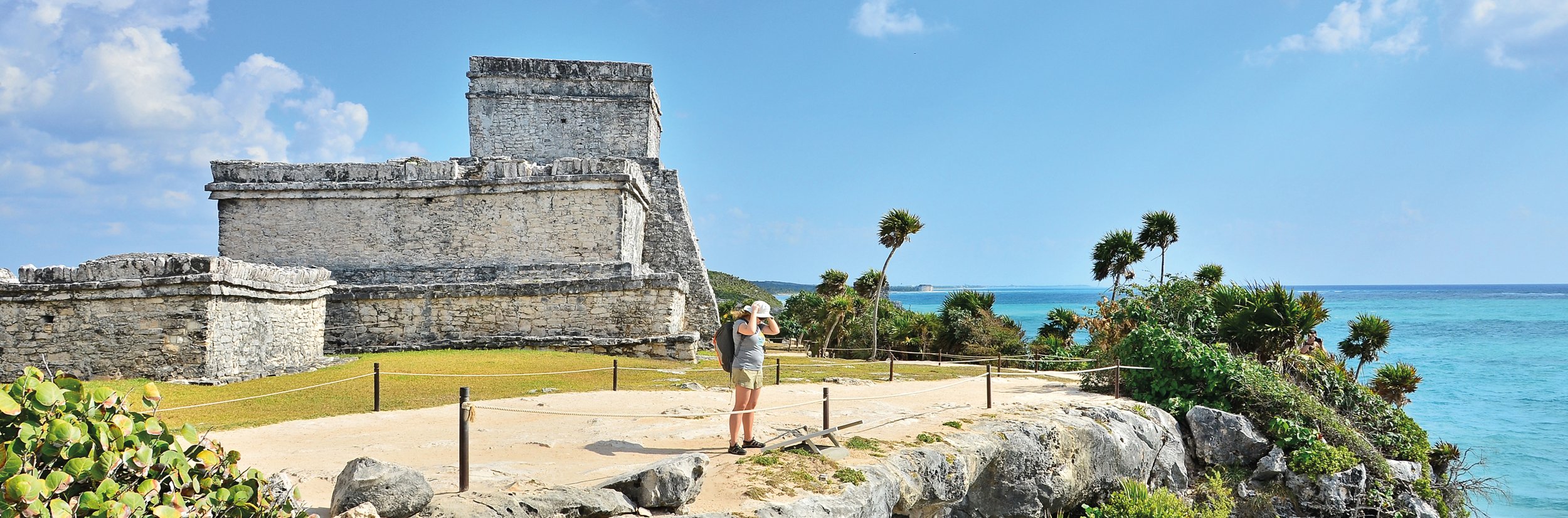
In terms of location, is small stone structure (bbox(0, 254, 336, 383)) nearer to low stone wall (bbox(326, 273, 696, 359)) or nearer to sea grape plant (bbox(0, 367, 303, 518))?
low stone wall (bbox(326, 273, 696, 359))

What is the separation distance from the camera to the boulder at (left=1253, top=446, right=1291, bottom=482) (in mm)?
9297

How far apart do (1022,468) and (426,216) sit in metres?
11.7

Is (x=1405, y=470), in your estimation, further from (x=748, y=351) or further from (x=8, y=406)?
(x=8, y=406)

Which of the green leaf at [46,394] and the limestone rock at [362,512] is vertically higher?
the green leaf at [46,394]

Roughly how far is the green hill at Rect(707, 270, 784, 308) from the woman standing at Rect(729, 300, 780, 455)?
3067cm

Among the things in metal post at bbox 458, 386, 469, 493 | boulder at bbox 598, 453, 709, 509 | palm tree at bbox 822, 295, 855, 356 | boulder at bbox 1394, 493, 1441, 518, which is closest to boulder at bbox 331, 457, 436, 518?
metal post at bbox 458, 386, 469, 493

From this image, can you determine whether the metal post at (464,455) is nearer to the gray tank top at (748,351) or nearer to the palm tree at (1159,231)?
the gray tank top at (748,351)

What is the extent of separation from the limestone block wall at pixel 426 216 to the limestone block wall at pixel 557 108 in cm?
488

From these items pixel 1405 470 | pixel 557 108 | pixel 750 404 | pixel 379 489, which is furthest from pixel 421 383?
pixel 1405 470

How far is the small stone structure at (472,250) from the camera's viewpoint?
1347 cm

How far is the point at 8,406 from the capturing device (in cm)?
239

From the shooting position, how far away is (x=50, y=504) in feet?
7.68

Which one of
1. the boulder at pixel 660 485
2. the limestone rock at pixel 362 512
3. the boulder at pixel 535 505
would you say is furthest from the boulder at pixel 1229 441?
the limestone rock at pixel 362 512

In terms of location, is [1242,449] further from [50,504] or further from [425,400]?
[50,504]
